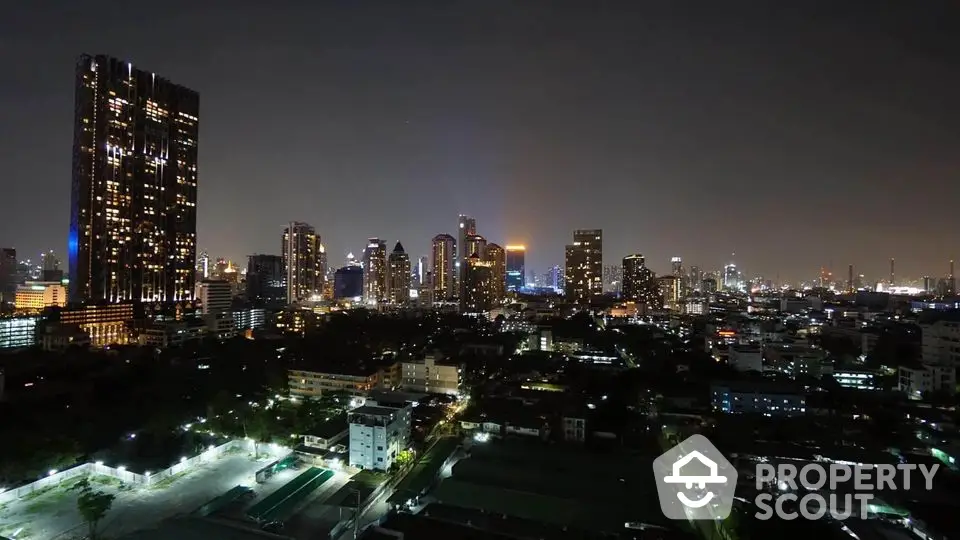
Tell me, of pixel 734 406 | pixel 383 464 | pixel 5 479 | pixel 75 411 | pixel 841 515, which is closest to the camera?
pixel 841 515

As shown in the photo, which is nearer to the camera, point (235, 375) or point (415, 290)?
point (235, 375)

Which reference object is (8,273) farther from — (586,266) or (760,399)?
(760,399)

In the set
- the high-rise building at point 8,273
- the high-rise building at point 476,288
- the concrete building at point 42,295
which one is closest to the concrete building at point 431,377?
the concrete building at point 42,295

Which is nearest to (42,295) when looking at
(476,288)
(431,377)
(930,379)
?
(431,377)

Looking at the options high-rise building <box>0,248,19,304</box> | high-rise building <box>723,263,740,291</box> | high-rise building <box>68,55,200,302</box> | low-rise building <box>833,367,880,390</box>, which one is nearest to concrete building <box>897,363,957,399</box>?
low-rise building <box>833,367,880,390</box>

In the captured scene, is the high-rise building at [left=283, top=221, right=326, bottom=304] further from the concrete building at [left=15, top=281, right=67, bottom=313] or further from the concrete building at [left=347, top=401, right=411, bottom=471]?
the concrete building at [left=347, top=401, right=411, bottom=471]

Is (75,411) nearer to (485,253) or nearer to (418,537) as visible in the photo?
(418,537)

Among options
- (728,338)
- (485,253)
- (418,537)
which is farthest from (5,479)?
(485,253)
